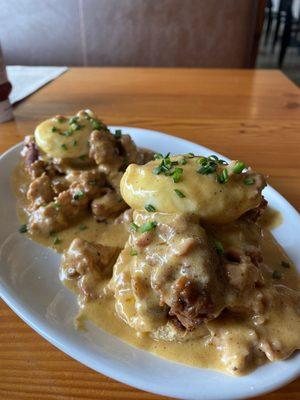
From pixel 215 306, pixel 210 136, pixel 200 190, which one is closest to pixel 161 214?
pixel 200 190

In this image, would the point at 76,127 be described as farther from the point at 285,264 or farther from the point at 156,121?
the point at 285,264

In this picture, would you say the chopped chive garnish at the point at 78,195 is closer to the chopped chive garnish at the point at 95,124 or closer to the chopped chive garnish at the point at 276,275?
the chopped chive garnish at the point at 95,124

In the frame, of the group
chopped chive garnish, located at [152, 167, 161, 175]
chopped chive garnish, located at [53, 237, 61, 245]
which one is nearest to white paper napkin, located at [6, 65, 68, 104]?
chopped chive garnish, located at [53, 237, 61, 245]

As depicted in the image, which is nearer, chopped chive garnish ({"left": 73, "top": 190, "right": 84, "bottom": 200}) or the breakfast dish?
the breakfast dish

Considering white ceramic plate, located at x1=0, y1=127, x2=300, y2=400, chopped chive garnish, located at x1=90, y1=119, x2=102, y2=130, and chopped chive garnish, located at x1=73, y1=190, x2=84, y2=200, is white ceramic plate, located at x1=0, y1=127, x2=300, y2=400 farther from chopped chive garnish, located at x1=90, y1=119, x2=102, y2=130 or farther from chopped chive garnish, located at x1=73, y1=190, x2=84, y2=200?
chopped chive garnish, located at x1=90, y1=119, x2=102, y2=130

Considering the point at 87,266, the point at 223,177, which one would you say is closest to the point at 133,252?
the point at 87,266

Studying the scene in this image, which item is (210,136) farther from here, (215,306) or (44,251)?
(215,306)
